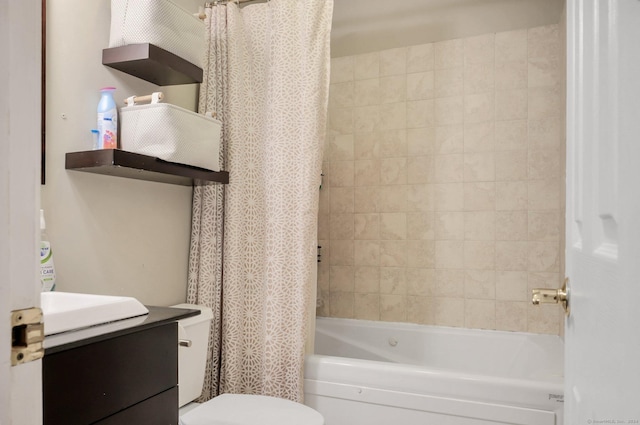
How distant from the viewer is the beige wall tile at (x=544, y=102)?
255 cm

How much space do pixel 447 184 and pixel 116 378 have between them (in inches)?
86.5

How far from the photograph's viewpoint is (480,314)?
8.83 feet

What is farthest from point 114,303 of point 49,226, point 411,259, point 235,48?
point 411,259

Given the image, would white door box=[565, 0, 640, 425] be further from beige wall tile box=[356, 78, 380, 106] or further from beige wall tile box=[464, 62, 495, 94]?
beige wall tile box=[356, 78, 380, 106]

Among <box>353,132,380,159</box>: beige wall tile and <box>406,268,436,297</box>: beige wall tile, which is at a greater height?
<box>353,132,380,159</box>: beige wall tile

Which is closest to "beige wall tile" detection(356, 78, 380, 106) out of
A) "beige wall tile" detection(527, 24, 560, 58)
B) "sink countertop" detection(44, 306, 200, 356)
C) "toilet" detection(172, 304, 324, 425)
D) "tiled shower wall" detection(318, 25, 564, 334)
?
"tiled shower wall" detection(318, 25, 564, 334)

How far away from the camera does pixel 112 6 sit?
1.73 meters

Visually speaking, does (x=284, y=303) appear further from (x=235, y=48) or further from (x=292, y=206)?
(x=235, y=48)

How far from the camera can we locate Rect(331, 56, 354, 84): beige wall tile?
3035mm

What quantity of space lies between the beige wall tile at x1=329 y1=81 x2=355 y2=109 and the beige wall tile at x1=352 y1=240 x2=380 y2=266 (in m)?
0.92

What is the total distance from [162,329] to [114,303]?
146 mm

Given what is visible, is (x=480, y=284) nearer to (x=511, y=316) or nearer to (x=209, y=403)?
(x=511, y=316)

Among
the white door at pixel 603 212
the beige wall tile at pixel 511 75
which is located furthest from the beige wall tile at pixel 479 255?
the white door at pixel 603 212

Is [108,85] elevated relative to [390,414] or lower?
elevated
